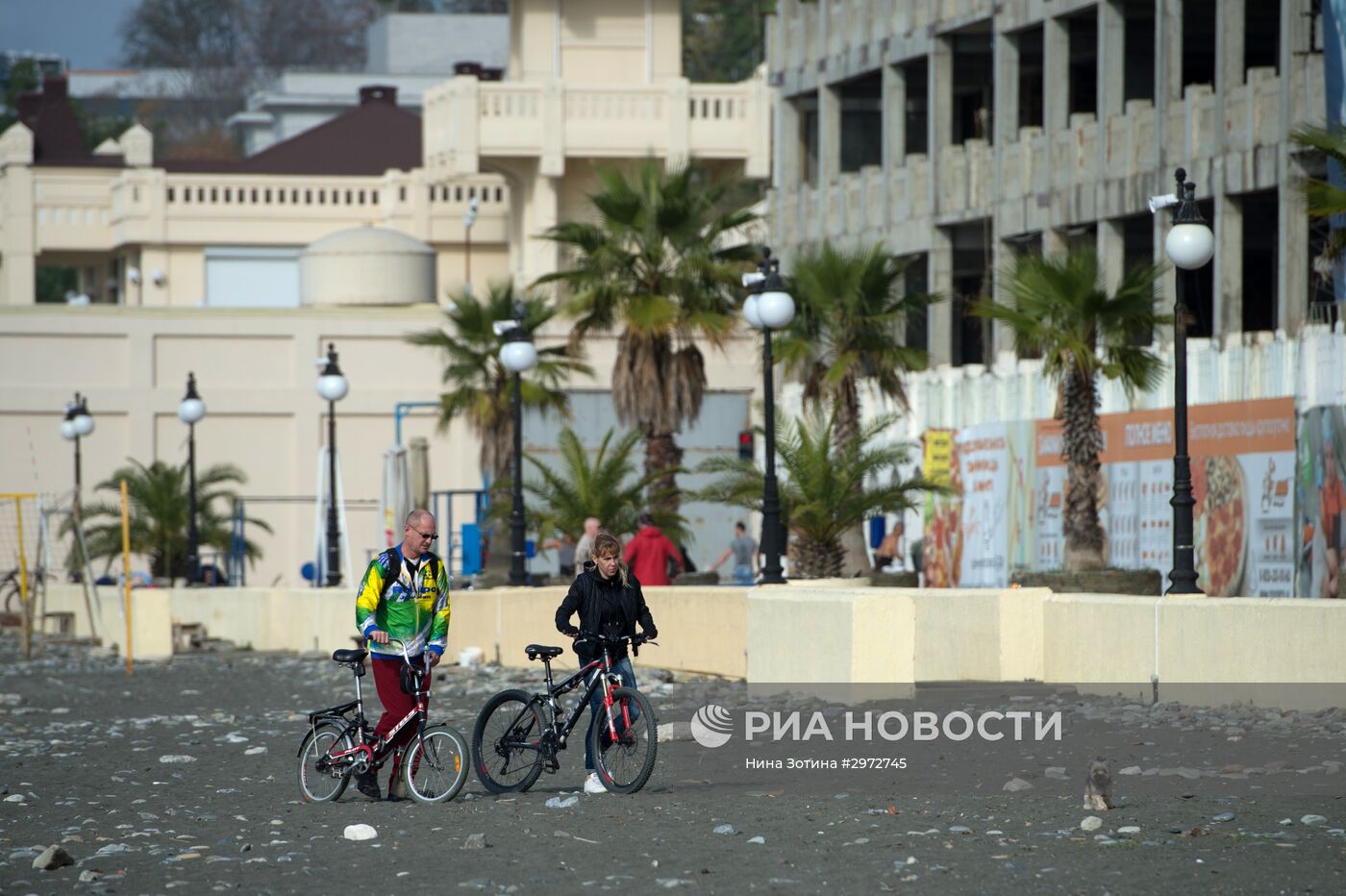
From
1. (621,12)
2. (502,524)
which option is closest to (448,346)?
(502,524)

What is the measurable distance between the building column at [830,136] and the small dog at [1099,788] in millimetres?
37129

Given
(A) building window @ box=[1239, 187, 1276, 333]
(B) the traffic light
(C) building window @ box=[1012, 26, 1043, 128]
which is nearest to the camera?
(A) building window @ box=[1239, 187, 1276, 333]

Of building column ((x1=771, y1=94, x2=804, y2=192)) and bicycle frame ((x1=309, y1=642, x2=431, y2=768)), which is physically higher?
building column ((x1=771, y1=94, x2=804, y2=192))

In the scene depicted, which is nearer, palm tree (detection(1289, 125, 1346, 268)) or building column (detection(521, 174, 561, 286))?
palm tree (detection(1289, 125, 1346, 268))

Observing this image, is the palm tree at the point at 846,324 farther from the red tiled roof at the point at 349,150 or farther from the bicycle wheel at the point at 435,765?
the red tiled roof at the point at 349,150

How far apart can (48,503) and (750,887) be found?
47.0m

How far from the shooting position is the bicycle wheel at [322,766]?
14.3m

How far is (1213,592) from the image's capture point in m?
31.9

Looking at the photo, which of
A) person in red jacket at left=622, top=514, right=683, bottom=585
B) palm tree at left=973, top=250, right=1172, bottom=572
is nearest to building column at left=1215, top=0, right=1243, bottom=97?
palm tree at left=973, top=250, right=1172, bottom=572

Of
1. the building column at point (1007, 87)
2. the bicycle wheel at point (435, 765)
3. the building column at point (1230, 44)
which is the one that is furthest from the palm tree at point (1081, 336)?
the bicycle wheel at point (435, 765)

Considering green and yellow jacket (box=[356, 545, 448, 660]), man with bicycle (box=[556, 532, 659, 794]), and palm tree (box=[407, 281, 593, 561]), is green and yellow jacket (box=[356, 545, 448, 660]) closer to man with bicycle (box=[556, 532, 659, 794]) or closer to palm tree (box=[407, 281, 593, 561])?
man with bicycle (box=[556, 532, 659, 794])

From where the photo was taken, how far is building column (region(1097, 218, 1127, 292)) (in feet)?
127

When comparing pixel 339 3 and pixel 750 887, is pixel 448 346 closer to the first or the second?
pixel 750 887

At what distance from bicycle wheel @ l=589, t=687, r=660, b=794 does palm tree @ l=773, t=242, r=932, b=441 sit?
19499mm
